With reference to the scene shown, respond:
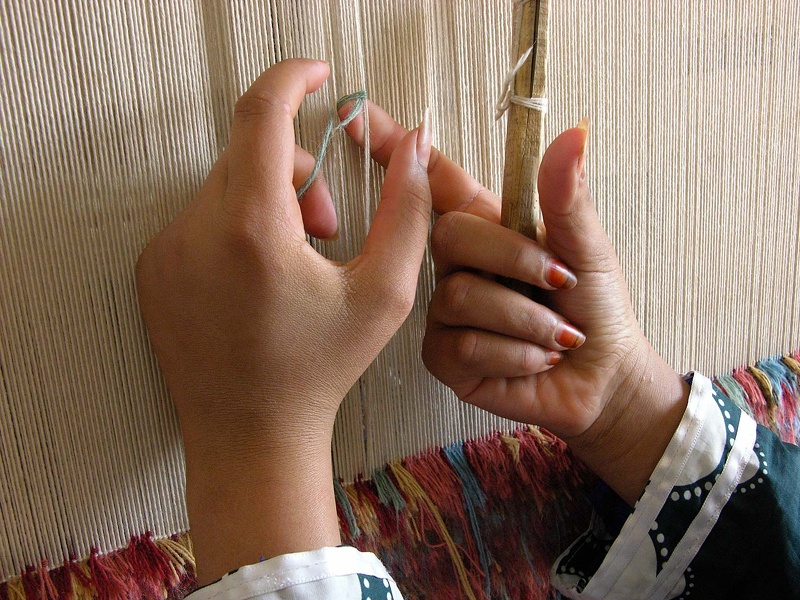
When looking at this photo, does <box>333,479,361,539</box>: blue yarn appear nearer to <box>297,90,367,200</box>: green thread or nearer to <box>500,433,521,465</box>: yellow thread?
<box>500,433,521,465</box>: yellow thread

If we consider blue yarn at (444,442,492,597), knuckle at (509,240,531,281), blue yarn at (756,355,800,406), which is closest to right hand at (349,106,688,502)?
knuckle at (509,240,531,281)

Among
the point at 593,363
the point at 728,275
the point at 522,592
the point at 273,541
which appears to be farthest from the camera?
the point at 728,275

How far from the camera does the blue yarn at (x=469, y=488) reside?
0.73 m

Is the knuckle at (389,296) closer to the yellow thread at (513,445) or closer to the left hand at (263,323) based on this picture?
the left hand at (263,323)

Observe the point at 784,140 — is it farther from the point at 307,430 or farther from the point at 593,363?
the point at 307,430

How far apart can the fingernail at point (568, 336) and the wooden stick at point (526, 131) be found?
0.09m

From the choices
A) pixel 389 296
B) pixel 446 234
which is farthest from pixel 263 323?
pixel 446 234

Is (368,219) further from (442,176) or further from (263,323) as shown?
(263,323)

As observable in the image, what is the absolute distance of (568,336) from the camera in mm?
601

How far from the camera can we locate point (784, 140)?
2.98ft

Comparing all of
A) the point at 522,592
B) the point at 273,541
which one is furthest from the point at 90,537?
the point at 522,592

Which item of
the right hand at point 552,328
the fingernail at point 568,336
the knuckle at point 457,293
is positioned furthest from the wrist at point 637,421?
the knuckle at point 457,293

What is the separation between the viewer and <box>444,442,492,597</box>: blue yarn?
0.73 metres

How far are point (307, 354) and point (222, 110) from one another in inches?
10.2
